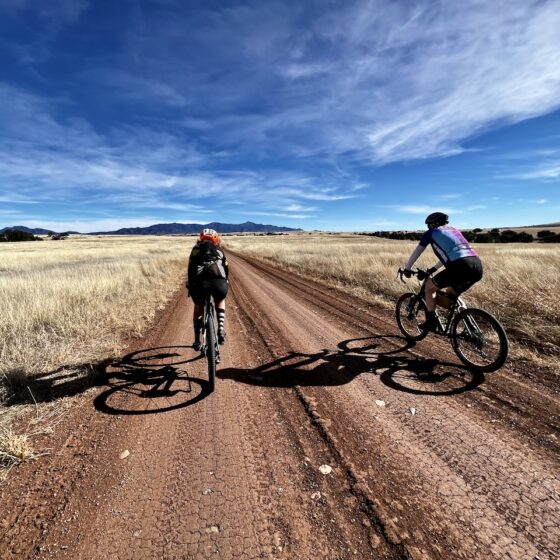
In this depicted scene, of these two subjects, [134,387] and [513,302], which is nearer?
[134,387]

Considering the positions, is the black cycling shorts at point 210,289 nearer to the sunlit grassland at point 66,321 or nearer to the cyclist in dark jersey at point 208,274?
the cyclist in dark jersey at point 208,274

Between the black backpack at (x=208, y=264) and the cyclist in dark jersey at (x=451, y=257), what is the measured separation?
138 inches

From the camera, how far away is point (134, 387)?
16.3 feet

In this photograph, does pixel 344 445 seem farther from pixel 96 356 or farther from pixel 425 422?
Answer: pixel 96 356

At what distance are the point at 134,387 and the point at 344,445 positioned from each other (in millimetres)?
3271

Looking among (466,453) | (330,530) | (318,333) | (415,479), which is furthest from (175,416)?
(318,333)

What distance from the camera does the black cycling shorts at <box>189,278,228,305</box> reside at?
520 cm

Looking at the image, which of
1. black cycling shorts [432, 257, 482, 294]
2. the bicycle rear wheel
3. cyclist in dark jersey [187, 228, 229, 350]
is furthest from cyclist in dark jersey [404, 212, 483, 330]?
the bicycle rear wheel

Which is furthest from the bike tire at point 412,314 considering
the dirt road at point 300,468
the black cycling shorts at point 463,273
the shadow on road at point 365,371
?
the dirt road at point 300,468

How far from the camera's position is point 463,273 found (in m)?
5.38

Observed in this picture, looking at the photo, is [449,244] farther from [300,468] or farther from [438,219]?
[300,468]

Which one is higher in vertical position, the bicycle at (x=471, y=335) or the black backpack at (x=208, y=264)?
the black backpack at (x=208, y=264)

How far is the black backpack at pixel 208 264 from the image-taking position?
5215 mm

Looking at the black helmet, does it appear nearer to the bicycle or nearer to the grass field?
the bicycle
